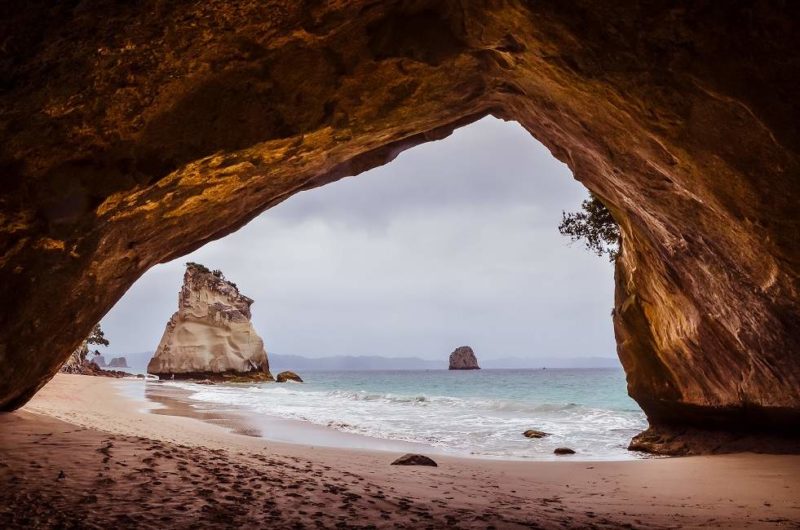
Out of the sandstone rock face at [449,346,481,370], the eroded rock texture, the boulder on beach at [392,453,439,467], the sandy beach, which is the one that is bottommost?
the sandstone rock face at [449,346,481,370]

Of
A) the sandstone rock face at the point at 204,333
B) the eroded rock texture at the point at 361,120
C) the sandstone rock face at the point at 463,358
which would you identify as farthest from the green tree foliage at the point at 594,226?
the sandstone rock face at the point at 463,358

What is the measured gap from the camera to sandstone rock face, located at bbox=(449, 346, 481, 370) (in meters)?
139

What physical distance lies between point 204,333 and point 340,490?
51318 millimetres

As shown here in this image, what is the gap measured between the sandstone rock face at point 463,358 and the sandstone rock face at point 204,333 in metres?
91.9

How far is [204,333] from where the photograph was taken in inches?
2080

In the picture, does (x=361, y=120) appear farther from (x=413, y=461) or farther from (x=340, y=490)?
(x=413, y=461)

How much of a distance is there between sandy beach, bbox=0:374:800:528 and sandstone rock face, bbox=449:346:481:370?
132 meters

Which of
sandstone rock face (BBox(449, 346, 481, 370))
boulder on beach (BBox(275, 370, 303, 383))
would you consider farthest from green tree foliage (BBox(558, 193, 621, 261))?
sandstone rock face (BBox(449, 346, 481, 370))

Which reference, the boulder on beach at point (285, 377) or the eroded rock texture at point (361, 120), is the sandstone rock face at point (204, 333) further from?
the eroded rock texture at point (361, 120)

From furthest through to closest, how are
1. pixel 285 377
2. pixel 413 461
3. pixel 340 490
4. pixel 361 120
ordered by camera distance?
pixel 285 377
pixel 413 461
pixel 361 120
pixel 340 490

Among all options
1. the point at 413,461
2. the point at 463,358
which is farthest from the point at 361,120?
the point at 463,358

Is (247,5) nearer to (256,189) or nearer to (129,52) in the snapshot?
(129,52)

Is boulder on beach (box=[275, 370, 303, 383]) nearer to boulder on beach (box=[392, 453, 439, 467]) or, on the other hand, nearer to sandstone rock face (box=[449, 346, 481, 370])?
boulder on beach (box=[392, 453, 439, 467])

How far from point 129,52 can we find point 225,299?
170ft
